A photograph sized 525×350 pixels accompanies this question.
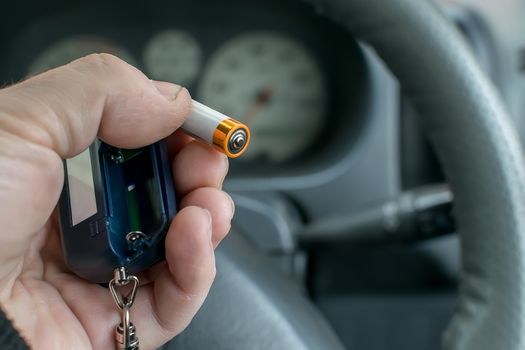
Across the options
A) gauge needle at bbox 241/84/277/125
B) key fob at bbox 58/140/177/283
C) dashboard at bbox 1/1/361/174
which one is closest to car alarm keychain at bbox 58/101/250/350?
key fob at bbox 58/140/177/283

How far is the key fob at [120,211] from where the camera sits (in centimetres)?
43

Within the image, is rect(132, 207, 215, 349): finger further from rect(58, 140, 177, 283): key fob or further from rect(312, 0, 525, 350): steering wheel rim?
rect(312, 0, 525, 350): steering wheel rim

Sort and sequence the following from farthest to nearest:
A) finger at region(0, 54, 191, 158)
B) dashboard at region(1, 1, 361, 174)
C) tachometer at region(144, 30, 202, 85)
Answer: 1. tachometer at region(144, 30, 202, 85)
2. dashboard at region(1, 1, 361, 174)
3. finger at region(0, 54, 191, 158)

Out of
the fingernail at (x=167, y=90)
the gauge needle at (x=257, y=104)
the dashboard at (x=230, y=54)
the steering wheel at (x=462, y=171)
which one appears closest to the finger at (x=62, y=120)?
the fingernail at (x=167, y=90)

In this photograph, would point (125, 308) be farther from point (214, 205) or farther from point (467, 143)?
point (467, 143)

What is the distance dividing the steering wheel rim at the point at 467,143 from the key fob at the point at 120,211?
0.58 feet

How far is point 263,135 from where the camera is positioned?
1.27m

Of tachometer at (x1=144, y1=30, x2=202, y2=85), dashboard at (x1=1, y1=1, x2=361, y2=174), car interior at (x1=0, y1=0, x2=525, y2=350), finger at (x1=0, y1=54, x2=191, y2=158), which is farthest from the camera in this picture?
tachometer at (x1=144, y1=30, x2=202, y2=85)

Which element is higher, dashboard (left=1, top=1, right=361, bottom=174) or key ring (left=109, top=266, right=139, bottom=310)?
key ring (left=109, top=266, right=139, bottom=310)

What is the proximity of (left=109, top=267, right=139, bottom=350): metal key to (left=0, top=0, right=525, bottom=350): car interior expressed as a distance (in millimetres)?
54

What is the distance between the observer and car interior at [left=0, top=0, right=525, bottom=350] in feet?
1.57

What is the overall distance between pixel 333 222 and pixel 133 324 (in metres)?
0.41

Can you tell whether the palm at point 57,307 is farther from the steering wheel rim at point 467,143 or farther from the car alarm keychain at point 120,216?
the steering wheel rim at point 467,143

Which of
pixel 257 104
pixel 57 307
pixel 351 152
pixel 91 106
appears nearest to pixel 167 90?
pixel 91 106
